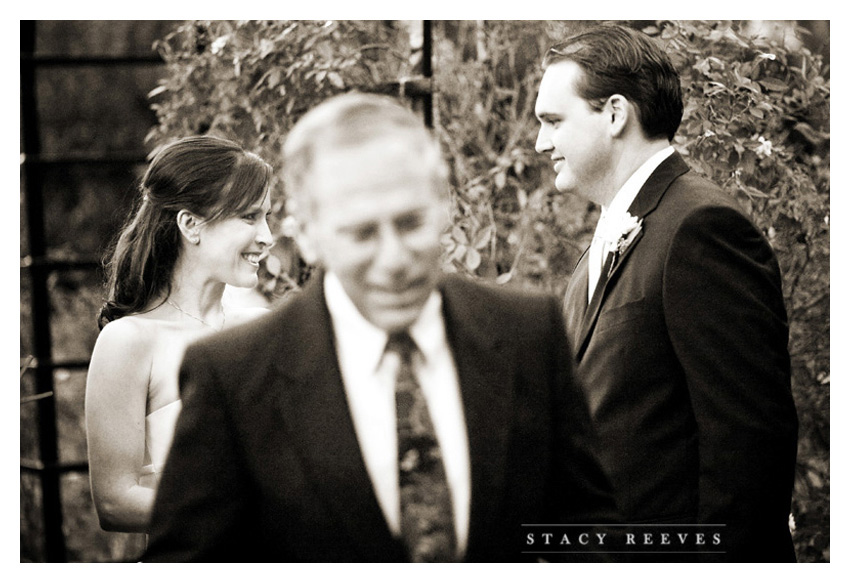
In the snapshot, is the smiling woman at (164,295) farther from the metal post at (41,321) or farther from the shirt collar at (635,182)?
the shirt collar at (635,182)

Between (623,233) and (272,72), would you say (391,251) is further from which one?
(272,72)

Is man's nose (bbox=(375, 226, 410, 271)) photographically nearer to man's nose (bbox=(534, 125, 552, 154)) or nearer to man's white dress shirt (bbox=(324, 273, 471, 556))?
man's white dress shirt (bbox=(324, 273, 471, 556))

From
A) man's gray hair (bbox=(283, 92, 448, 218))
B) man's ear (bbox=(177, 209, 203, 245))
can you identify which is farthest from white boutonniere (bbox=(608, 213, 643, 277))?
man's ear (bbox=(177, 209, 203, 245))

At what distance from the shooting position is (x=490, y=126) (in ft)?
9.70

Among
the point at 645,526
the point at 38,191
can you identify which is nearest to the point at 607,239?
the point at 645,526

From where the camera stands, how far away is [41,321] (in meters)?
3.18

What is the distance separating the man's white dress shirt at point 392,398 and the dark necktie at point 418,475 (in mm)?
16

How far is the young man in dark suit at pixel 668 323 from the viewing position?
227cm

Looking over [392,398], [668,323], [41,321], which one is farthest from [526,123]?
[41,321]

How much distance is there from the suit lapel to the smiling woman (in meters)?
0.55

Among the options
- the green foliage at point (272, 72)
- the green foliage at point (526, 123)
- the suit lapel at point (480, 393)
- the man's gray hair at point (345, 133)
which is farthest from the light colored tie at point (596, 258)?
the green foliage at point (272, 72)

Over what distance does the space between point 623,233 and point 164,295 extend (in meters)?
1.22
